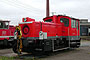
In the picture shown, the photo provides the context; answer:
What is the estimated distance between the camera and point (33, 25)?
7.98m

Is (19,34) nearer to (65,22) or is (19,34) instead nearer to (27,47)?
(27,47)

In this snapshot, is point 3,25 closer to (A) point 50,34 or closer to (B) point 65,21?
(A) point 50,34

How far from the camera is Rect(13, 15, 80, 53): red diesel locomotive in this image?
7867 mm

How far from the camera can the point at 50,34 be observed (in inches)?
360

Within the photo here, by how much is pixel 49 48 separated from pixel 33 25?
1.81 metres

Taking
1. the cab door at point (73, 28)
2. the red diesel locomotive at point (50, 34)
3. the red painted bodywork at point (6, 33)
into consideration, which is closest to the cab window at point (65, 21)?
the red diesel locomotive at point (50, 34)

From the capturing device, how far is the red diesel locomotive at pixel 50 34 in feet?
25.8

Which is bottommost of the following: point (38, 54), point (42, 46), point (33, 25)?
point (38, 54)

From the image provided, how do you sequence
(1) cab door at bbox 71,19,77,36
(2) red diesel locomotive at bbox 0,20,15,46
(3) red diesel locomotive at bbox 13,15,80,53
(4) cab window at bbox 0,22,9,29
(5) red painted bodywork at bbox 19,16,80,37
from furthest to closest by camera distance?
1. (4) cab window at bbox 0,22,9,29
2. (2) red diesel locomotive at bbox 0,20,15,46
3. (1) cab door at bbox 71,19,77,36
4. (5) red painted bodywork at bbox 19,16,80,37
5. (3) red diesel locomotive at bbox 13,15,80,53

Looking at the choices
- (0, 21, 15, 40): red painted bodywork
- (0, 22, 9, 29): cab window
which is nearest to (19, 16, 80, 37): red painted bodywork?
(0, 21, 15, 40): red painted bodywork

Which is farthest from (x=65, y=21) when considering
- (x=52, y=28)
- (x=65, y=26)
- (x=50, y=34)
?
(x=50, y=34)

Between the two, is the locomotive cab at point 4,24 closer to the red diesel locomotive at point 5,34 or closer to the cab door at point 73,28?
the red diesel locomotive at point 5,34

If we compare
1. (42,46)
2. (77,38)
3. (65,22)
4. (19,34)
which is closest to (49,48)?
(42,46)

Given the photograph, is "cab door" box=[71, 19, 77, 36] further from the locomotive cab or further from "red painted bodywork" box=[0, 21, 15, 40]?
the locomotive cab
